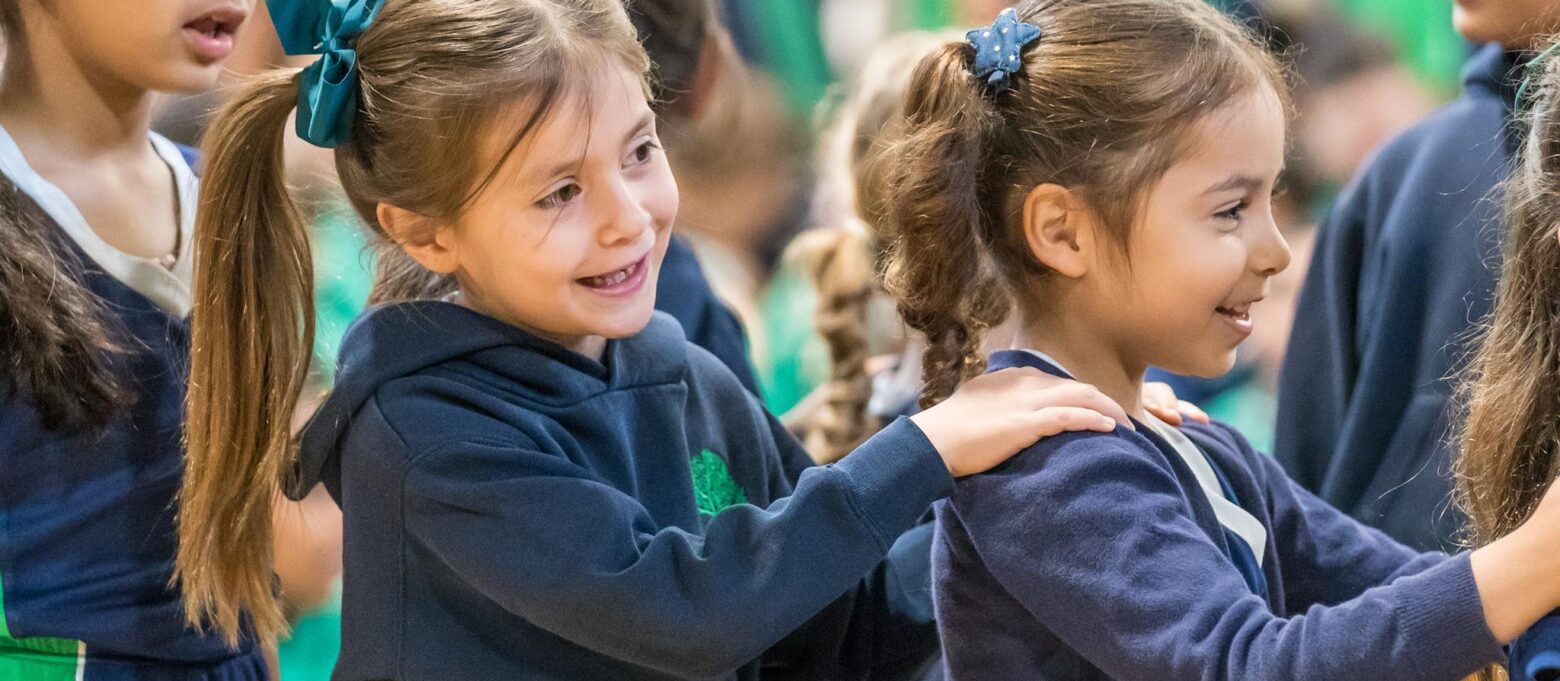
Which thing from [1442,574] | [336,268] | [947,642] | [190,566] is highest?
[1442,574]

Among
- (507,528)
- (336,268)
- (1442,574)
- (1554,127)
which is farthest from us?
(336,268)

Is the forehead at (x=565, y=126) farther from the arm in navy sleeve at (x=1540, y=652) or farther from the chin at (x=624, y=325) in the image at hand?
the arm in navy sleeve at (x=1540, y=652)

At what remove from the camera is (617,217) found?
59.5 inches

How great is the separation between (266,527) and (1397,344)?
1.41 m

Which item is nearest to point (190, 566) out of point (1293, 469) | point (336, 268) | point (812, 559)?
point (812, 559)

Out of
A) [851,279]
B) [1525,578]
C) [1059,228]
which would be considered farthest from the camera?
[851,279]

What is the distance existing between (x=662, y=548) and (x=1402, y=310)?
1.20m

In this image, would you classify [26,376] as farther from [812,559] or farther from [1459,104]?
[1459,104]

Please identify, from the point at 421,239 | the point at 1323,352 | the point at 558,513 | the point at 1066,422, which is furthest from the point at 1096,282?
the point at 1323,352

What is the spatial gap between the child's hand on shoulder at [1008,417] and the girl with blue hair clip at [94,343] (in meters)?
0.78

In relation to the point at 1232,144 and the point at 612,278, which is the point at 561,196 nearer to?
the point at 612,278

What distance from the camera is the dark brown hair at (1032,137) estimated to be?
1.44 metres

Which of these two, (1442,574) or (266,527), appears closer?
(1442,574)

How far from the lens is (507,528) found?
142 centimetres
